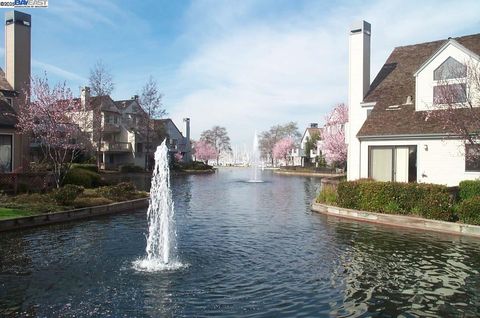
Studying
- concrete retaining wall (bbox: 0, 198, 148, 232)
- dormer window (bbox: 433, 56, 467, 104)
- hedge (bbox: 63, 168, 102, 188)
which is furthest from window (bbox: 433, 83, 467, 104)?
hedge (bbox: 63, 168, 102, 188)

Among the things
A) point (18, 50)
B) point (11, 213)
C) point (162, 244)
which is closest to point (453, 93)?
point (162, 244)

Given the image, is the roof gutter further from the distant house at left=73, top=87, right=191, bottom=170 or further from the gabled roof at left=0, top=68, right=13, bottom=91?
the distant house at left=73, top=87, right=191, bottom=170

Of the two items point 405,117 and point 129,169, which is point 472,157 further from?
point 129,169

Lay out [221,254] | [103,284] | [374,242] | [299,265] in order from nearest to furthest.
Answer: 1. [103,284]
2. [299,265]
3. [221,254]
4. [374,242]

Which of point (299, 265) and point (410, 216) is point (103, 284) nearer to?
point (299, 265)

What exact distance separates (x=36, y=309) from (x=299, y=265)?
6.32 meters

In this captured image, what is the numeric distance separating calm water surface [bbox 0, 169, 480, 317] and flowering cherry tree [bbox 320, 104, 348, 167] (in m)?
39.1

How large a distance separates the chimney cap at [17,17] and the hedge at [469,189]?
91.7 ft

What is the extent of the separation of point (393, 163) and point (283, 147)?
9102 cm

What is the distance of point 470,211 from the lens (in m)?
15.8

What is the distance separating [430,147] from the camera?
21297 millimetres

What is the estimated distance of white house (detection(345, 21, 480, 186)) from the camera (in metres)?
20.9

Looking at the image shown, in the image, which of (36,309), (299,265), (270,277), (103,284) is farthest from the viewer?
(299,265)

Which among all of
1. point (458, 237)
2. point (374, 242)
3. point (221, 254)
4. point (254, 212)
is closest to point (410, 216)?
point (458, 237)
